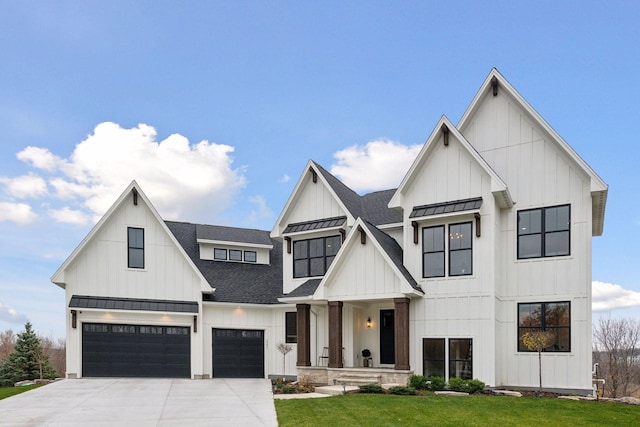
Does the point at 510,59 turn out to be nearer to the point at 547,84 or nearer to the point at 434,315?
the point at 547,84

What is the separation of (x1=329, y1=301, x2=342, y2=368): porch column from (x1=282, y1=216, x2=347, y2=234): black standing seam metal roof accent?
356 centimetres

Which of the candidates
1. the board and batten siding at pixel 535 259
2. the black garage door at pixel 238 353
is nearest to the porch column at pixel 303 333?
the black garage door at pixel 238 353

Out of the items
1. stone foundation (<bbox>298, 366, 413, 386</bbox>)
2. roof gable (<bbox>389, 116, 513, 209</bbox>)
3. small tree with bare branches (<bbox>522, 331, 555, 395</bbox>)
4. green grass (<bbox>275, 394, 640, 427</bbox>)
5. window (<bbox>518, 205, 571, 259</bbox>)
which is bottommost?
stone foundation (<bbox>298, 366, 413, 386</bbox>)

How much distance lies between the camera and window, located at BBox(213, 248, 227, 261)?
82.2 feet

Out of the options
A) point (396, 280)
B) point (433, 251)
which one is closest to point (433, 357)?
point (396, 280)

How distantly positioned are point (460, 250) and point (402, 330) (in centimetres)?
340

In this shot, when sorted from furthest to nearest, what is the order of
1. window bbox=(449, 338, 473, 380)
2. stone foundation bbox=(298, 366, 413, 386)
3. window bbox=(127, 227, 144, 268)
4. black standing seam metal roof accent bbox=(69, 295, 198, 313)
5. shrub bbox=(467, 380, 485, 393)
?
window bbox=(127, 227, 144, 268) < black standing seam metal roof accent bbox=(69, 295, 198, 313) < stone foundation bbox=(298, 366, 413, 386) < window bbox=(449, 338, 473, 380) < shrub bbox=(467, 380, 485, 393)

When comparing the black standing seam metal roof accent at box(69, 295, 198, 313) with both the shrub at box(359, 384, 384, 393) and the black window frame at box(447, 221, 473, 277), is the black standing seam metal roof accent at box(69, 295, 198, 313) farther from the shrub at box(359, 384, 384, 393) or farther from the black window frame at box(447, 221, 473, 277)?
the black window frame at box(447, 221, 473, 277)

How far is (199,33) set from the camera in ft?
69.2

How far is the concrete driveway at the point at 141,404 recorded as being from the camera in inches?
459

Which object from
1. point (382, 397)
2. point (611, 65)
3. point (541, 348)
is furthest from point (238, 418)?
point (611, 65)

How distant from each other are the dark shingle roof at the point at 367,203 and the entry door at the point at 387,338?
3.78 metres

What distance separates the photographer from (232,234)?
25688mm

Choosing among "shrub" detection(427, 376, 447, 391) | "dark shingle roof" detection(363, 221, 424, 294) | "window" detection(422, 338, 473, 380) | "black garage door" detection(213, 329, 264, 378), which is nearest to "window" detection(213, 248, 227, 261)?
"black garage door" detection(213, 329, 264, 378)
